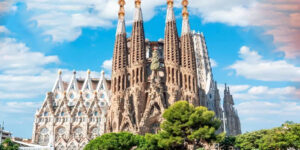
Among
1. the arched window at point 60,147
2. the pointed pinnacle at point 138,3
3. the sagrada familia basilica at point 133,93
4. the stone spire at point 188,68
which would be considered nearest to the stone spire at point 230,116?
the sagrada familia basilica at point 133,93

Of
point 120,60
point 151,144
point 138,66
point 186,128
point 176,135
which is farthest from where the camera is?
point 120,60

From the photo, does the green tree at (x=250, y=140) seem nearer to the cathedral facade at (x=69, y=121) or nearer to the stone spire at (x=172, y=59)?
the stone spire at (x=172, y=59)

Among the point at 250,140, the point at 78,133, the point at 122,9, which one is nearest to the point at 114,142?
the point at 250,140

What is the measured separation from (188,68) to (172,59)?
2.72 metres

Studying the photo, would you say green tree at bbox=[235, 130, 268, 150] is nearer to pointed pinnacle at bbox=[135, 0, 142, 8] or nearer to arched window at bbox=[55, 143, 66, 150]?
pointed pinnacle at bbox=[135, 0, 142, 8]

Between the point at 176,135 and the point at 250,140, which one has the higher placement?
the point at 176,135

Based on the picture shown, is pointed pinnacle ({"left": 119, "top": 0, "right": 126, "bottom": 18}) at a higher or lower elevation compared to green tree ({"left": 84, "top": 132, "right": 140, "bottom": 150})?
higher

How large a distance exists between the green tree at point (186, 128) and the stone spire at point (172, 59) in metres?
11.6

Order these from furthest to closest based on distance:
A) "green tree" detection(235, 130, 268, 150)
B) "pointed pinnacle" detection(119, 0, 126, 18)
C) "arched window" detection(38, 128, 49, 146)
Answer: "arched window" detection(38, 128, 49, 146) → "pointed pinnacle" detection(119, 0, 126, 18) → "green tree" detection(235, 130, 268, 150)

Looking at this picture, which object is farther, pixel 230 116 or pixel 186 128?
pixel 230 116

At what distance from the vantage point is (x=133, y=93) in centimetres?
4322

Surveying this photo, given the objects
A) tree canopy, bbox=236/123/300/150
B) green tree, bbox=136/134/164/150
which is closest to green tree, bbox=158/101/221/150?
green tree, bbox=136/134/164/150

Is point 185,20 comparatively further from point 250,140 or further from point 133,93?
point 250,140

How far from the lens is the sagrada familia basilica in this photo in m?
42.1
